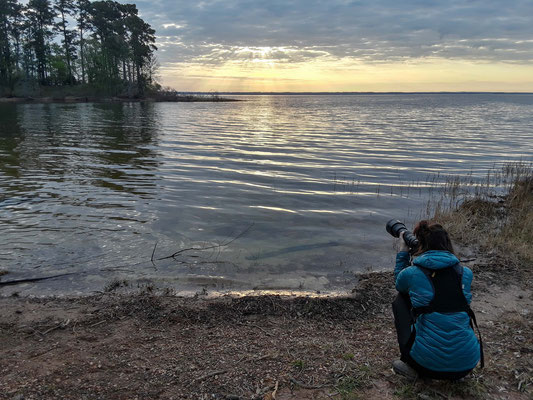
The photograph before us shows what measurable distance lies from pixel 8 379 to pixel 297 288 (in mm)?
3959

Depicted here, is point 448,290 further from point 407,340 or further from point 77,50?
point 77,50

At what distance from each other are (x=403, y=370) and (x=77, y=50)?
303 ft

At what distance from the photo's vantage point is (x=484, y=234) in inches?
316

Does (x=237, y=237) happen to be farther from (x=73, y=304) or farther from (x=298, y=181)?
(x=298, y=181)

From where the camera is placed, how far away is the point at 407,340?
11.2ft

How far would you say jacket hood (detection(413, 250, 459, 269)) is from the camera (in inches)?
120

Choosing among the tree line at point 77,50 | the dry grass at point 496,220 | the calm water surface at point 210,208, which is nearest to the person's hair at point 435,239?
the calm water surface at point 210,208

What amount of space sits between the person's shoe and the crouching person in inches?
7.6

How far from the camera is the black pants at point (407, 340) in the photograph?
128 inches

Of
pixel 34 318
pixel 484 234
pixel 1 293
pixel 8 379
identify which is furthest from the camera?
pixel 484 234

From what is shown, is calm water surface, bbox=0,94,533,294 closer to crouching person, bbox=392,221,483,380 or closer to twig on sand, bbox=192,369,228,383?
twig on sand, bbox=192,369,228,383

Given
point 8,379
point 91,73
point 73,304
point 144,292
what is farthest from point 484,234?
point 91,73

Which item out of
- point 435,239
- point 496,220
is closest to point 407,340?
point 435,239

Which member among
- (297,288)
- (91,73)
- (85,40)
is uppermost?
(85,40)
